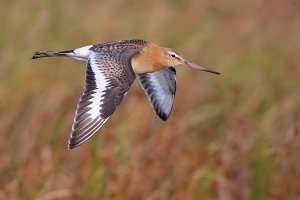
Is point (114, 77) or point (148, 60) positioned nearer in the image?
point (114, 77)

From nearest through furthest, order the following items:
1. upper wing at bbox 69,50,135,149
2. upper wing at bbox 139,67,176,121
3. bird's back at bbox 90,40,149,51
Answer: upper wing at bbox 69,50,135,149
bird's back at bbox 90,40,149,51
upper wing at bbox 139,67,176,121

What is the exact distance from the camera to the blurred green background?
7328mm

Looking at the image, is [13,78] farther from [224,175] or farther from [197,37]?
[197,37]

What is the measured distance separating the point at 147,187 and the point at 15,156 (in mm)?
1163

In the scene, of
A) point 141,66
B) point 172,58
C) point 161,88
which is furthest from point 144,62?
point 161,88

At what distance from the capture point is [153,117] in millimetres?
8695

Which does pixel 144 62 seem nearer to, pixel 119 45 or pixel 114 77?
pixel 119 45

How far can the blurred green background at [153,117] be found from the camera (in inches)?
289

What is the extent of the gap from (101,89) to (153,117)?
2.40 m

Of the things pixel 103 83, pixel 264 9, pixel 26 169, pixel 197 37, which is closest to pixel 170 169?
pixel 26 169

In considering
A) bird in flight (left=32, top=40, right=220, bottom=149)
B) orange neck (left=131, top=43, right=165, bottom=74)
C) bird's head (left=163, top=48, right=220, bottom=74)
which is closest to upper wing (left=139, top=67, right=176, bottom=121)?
bird in flight (left=32, top=40, right=220, bottom=149)

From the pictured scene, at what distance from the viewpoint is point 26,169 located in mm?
7637

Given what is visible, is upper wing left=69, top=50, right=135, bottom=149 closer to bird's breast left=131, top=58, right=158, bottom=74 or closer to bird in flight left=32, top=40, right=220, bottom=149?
bird in flight left=32, top=40, right=220, bottom=149

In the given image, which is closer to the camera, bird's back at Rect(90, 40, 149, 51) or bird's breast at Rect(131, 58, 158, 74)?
bird's back at Rect(90, 40, 149, 51)
